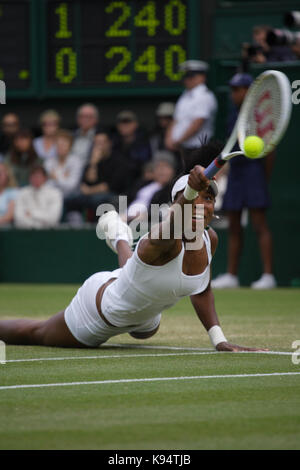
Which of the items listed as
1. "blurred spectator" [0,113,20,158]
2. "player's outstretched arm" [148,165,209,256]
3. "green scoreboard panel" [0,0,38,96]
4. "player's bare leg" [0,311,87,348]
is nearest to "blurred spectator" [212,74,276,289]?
"green scoreboard panel" [0,0,38,96]

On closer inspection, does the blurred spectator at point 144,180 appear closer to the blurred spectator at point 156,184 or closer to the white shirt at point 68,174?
the blurred spectator at point 156,184

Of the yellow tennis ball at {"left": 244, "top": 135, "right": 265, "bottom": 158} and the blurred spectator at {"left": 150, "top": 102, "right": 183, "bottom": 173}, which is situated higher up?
the blurred spectator at {"left": 150, "top": 102, "right": 183, "bottom": 173}

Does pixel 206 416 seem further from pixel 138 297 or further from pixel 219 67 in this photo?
pixel 219 67

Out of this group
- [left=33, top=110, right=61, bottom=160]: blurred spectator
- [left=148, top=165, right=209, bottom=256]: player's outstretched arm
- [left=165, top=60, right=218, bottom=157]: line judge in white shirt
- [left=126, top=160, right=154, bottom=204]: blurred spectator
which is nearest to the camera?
[left=148, top=165, right=209, bottom=256]: player's outstretched arm

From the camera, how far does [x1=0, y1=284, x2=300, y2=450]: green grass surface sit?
422 centimetres

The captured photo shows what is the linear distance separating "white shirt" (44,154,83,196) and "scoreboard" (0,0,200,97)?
107cm

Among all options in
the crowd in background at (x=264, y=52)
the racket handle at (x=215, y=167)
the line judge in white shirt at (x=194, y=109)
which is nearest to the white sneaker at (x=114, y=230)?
the racket handle at (x=215, y=167)

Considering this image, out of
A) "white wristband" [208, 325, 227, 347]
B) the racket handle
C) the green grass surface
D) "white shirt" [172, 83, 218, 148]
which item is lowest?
the green grass surface

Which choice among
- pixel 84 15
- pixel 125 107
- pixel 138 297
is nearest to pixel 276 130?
pixel 138 297

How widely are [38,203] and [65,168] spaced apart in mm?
931

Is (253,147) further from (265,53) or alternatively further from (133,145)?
(133,145)

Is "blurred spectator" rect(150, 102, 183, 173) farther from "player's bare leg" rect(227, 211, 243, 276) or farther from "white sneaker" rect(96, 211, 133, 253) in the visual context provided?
"white sneaker" rect(96, 211, 133, 253)
